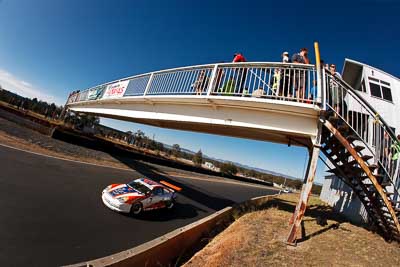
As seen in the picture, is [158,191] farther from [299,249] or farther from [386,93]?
[386,93]

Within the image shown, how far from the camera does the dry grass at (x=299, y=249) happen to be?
5262 millimetres

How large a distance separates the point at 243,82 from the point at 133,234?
19.4 feet

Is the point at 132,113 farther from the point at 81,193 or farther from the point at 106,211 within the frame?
the point at 106,211

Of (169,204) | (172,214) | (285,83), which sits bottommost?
(172,214)

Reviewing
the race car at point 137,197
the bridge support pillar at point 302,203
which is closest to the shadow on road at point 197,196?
the race car at point 137,197

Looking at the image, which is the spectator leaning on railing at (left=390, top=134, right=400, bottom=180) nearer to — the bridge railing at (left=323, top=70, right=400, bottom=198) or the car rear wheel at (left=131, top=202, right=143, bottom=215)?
the bridge railing at (left=323, top=70, right=400, bottom=198)

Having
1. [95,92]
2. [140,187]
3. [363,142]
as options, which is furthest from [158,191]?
[95,92]

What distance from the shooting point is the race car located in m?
8.26

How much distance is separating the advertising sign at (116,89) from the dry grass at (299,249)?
379 inches

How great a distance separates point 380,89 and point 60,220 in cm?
1579

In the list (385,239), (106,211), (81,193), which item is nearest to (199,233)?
(106,211)

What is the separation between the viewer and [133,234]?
6.72m

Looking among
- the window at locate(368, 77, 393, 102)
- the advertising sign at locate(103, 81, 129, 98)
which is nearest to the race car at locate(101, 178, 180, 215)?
the advertising sign at locate(103, 81, 129, 98)

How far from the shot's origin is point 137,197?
28.0ft
